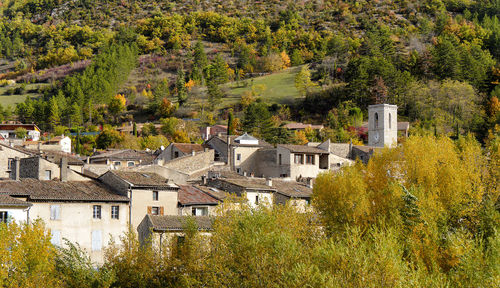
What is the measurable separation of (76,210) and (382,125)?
183ft

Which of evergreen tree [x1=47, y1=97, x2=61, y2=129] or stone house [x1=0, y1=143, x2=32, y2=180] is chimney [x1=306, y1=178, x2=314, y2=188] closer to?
stone house [x1=0, y1=143, x2=32, y2=180]

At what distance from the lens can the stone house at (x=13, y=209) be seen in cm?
3697

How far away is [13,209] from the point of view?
123 feet

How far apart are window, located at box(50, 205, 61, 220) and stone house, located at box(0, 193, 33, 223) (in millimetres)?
2109

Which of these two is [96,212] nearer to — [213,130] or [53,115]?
[213,130]

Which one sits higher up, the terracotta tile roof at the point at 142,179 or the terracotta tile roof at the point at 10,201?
the terracotta tile roof at the point at 142,179

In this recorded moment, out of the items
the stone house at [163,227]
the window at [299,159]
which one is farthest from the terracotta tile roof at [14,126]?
the stone house at [163,227]

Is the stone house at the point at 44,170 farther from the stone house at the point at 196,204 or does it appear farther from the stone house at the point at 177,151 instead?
the stone house at the point at 177,151

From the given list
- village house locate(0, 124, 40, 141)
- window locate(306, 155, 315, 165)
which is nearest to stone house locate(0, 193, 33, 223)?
window locate(306, 155, 315, 165)

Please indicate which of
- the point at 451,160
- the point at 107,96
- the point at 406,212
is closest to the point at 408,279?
the point at 406,212

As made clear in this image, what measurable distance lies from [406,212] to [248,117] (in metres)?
65.8

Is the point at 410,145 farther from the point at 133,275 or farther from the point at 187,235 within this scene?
the point at 133,275

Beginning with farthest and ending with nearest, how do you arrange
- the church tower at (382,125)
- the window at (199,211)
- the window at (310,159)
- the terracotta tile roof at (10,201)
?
the church tower at (382,125), the window at (310,159), the window at (199,211), the terracotta tile roof at (10,201)

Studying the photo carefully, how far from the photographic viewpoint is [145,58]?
627ft
